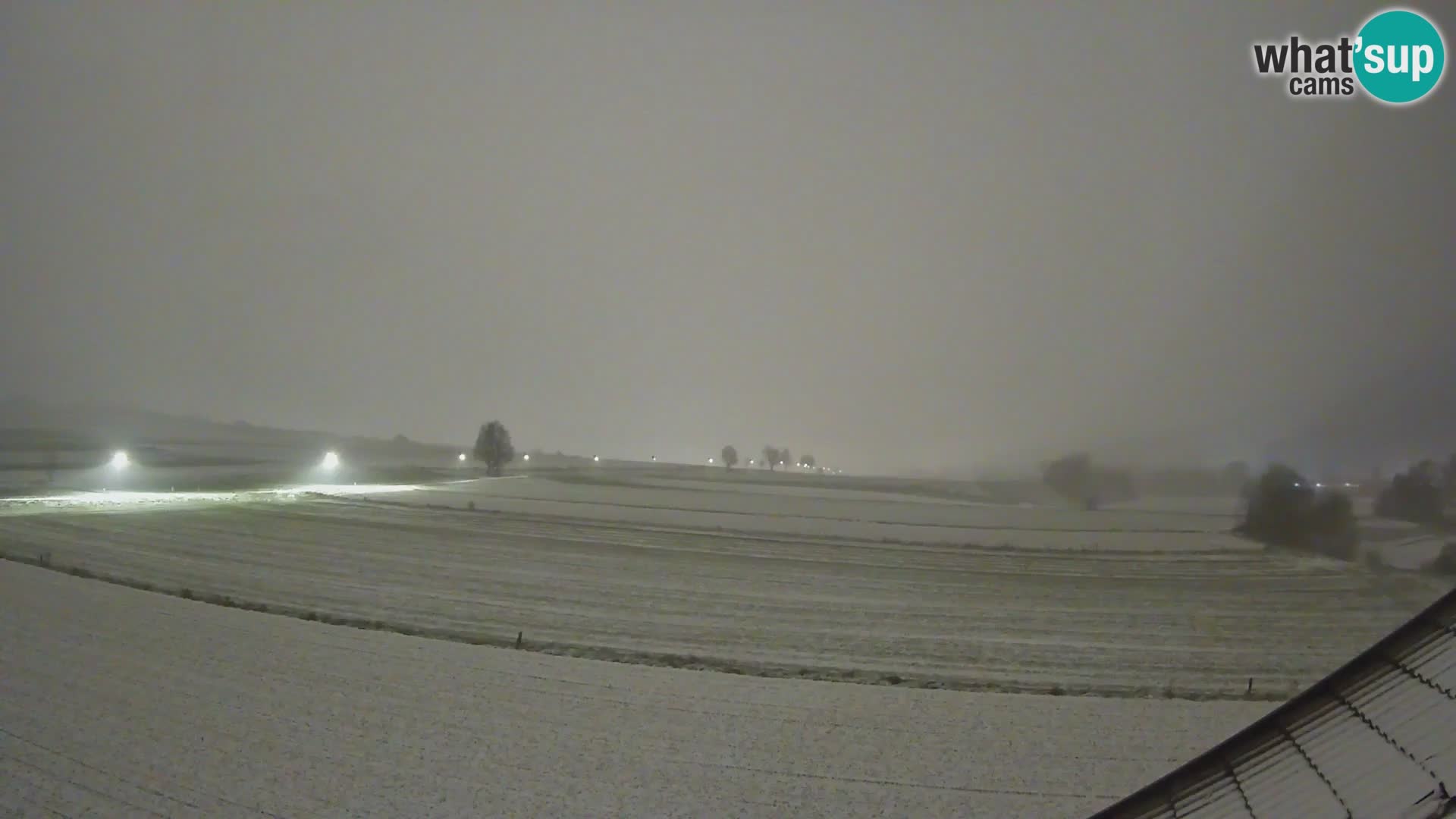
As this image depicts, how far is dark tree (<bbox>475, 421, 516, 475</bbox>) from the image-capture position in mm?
65500

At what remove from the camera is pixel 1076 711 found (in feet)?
39.0

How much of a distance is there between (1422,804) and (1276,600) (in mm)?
23813

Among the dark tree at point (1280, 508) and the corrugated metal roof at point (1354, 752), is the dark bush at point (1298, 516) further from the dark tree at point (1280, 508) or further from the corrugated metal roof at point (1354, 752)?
the corrugated metal roof at point (1354, 752)

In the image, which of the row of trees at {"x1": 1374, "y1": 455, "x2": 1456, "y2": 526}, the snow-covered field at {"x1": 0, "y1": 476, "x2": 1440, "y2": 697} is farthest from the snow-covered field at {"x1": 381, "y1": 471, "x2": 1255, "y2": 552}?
the row of trees at {"x1": 1374, "y1": 455, "x2": 1456, "y2": 526}

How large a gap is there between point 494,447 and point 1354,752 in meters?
67.4

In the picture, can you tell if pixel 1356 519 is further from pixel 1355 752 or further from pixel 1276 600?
pixel 1355 752

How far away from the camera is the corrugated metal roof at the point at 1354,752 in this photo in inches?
87.5

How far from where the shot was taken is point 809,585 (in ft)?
74.2

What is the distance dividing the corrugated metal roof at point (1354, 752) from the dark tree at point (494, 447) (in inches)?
2622

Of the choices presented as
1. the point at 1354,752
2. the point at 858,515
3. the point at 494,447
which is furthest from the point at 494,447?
the point at 1354,752

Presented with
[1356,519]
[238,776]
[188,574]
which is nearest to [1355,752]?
[238,776]

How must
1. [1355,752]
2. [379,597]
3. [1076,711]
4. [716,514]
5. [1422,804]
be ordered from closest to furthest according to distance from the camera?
[1422,804]
[1355,752]
[1076,711]
[379,597]
[716,514]

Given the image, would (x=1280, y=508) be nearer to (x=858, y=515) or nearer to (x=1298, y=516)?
(x=1298, y=516)

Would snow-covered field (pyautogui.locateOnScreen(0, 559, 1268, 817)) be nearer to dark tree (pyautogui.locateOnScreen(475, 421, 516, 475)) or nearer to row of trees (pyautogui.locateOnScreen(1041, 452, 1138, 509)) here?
row of trees (pyautogui.locateOnScreen(1041, 452, 1138, 509))
